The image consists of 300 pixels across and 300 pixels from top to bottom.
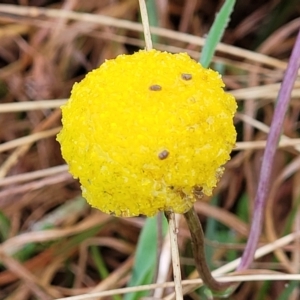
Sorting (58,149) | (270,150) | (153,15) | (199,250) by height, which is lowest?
(199,250)

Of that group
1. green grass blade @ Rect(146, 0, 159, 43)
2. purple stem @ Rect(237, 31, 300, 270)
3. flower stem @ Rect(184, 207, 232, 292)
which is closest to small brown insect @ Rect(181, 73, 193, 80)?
flower stem @ Rect(184, 207, 232, 292)

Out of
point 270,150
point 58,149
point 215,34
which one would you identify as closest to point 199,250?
point 270,150

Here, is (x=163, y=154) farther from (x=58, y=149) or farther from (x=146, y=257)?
(x=58, y=149)

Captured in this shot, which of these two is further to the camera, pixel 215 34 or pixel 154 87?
pixel 215 34

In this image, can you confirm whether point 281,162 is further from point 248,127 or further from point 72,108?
point 72,108

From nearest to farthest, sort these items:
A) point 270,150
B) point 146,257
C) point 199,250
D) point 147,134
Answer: point 147,134 < point 199,250 < point 270,150 < point 146,257

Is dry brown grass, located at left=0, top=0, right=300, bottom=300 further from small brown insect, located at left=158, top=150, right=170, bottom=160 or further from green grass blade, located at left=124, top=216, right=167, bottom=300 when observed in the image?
small brown insect, located at left=158, top=150, right=170, bottom=160

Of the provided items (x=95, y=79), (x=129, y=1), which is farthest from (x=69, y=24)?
(x=95, y=79)
